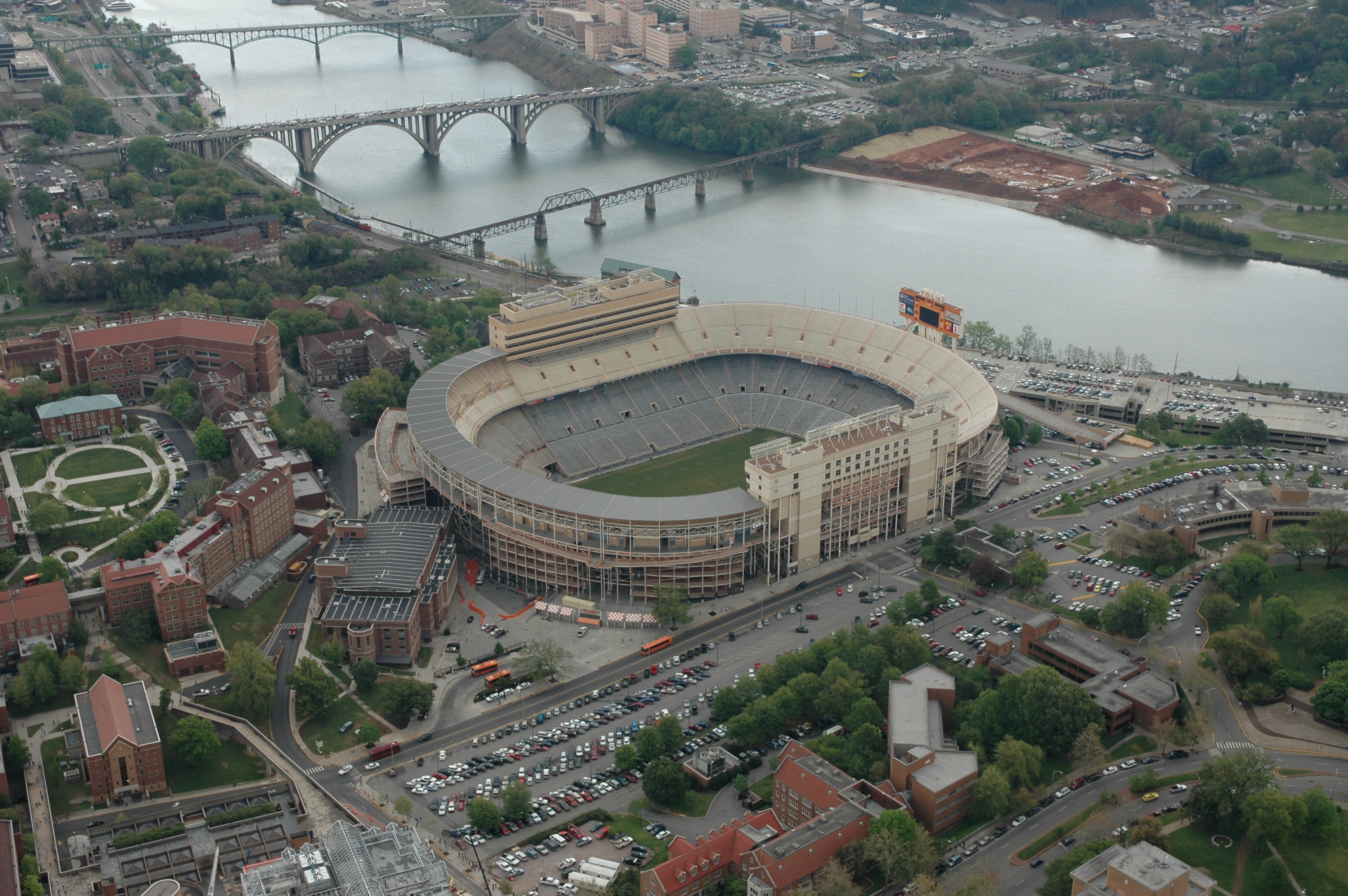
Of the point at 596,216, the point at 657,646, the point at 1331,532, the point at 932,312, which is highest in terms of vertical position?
the point at 932,312

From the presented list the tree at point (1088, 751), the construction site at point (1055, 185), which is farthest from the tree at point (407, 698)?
the construction site at point (1055, 185)

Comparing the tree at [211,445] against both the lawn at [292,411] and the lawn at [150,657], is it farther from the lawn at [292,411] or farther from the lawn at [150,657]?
the lawn at [150,657]

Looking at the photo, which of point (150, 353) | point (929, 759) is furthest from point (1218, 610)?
point (150, 353)

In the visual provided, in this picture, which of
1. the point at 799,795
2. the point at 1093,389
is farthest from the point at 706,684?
the point at 1093,389

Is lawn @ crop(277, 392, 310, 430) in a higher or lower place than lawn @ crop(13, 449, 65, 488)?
lower

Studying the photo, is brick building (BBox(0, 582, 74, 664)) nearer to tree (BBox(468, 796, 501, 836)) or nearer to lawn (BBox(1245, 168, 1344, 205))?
tree (BBox(468, 796, 501, 836))

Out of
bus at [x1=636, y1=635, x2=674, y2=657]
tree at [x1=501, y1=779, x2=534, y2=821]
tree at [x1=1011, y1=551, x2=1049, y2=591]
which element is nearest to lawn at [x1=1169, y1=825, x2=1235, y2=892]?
tree at [x1=1011, y1=551, x2=1049, y2=591]

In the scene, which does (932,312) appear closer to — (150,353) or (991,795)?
(991,795)
